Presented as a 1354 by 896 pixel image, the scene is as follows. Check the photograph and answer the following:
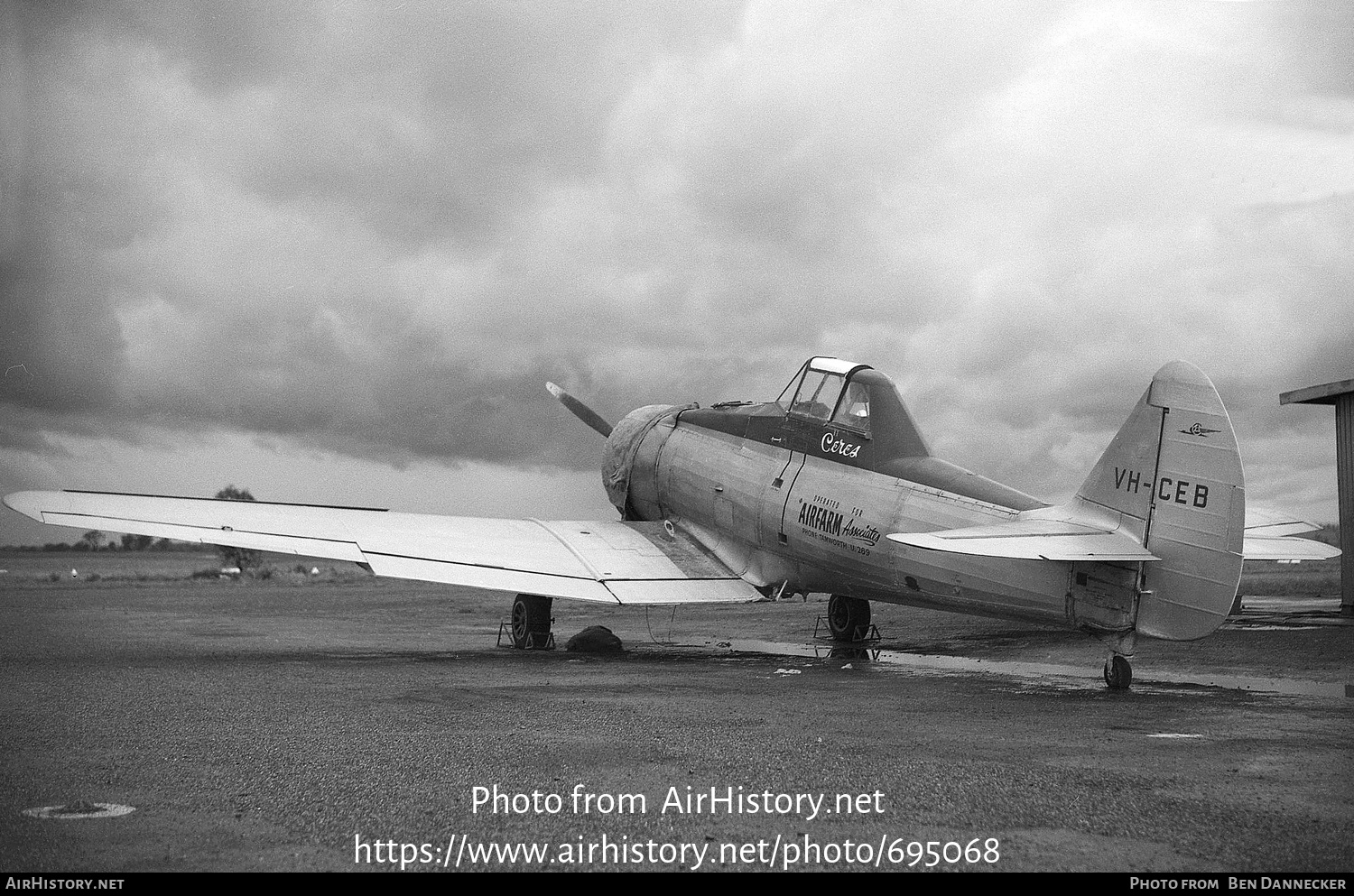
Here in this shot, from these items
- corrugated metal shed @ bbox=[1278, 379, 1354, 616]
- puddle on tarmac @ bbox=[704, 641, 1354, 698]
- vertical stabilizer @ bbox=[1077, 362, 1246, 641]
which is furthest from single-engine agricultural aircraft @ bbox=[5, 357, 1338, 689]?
corrugated metal shed @ bbox=[1278, 379, 1354, 616]

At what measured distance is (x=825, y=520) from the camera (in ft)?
44.6

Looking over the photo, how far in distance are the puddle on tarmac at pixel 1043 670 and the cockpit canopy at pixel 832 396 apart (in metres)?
3.03

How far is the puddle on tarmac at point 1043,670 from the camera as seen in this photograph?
35.9 ft

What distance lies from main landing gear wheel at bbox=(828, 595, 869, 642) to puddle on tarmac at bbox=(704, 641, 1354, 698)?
0.37m

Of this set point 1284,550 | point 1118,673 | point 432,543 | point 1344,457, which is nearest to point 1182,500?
point 1118,673

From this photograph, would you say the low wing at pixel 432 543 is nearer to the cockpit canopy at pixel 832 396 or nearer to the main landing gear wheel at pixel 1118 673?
the cockpit canopy at pixel 832 396

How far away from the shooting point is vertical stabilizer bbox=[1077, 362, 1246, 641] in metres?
9.78

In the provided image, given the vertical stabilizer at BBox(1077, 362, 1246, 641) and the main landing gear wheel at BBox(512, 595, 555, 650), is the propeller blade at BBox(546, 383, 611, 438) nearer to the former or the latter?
the main landing gear wheel at BBox(512, 595, 555, 650)

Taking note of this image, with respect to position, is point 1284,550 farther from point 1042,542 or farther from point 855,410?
point 855,410

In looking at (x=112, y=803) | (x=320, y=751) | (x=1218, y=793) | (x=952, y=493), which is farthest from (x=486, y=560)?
(x=1218, y=793)

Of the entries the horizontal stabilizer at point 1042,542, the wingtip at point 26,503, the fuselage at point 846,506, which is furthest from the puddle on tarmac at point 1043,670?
the wingtip at point 26,503

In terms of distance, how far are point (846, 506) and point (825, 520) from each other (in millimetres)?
415
